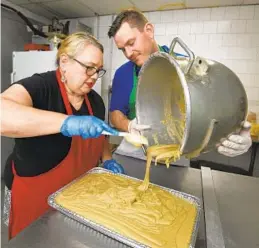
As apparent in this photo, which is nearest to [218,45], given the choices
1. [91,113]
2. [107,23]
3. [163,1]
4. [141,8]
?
[163,1]

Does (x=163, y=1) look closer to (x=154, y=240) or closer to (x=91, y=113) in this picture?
(x=91, y=113)

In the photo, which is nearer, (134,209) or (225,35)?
(134,209)

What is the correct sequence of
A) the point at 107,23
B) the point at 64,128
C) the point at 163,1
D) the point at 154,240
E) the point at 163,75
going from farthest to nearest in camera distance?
1. the point at 107,23
2. the point at 163,1
3. the point at 163,75
4. the point at 64,128
5. the point at 154,240

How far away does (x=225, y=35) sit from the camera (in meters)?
3.13

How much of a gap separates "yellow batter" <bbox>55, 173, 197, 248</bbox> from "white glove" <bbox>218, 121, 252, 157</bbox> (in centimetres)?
28

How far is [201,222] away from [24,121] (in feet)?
2.67

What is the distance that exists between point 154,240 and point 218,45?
10.1ft

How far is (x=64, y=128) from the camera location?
92 cm

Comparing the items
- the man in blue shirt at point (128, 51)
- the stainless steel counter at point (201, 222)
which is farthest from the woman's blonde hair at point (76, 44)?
the stainless steel counter at point (201, 222)

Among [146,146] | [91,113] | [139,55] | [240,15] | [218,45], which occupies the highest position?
[240,15]

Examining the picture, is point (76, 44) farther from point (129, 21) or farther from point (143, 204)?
point (143, 204)

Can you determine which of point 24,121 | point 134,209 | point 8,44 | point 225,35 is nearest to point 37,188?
point 24,121

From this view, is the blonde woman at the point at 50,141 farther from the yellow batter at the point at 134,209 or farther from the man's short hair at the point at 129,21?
the man's short hair at the point at 129,21

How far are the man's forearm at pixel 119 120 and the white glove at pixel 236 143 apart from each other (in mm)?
683
